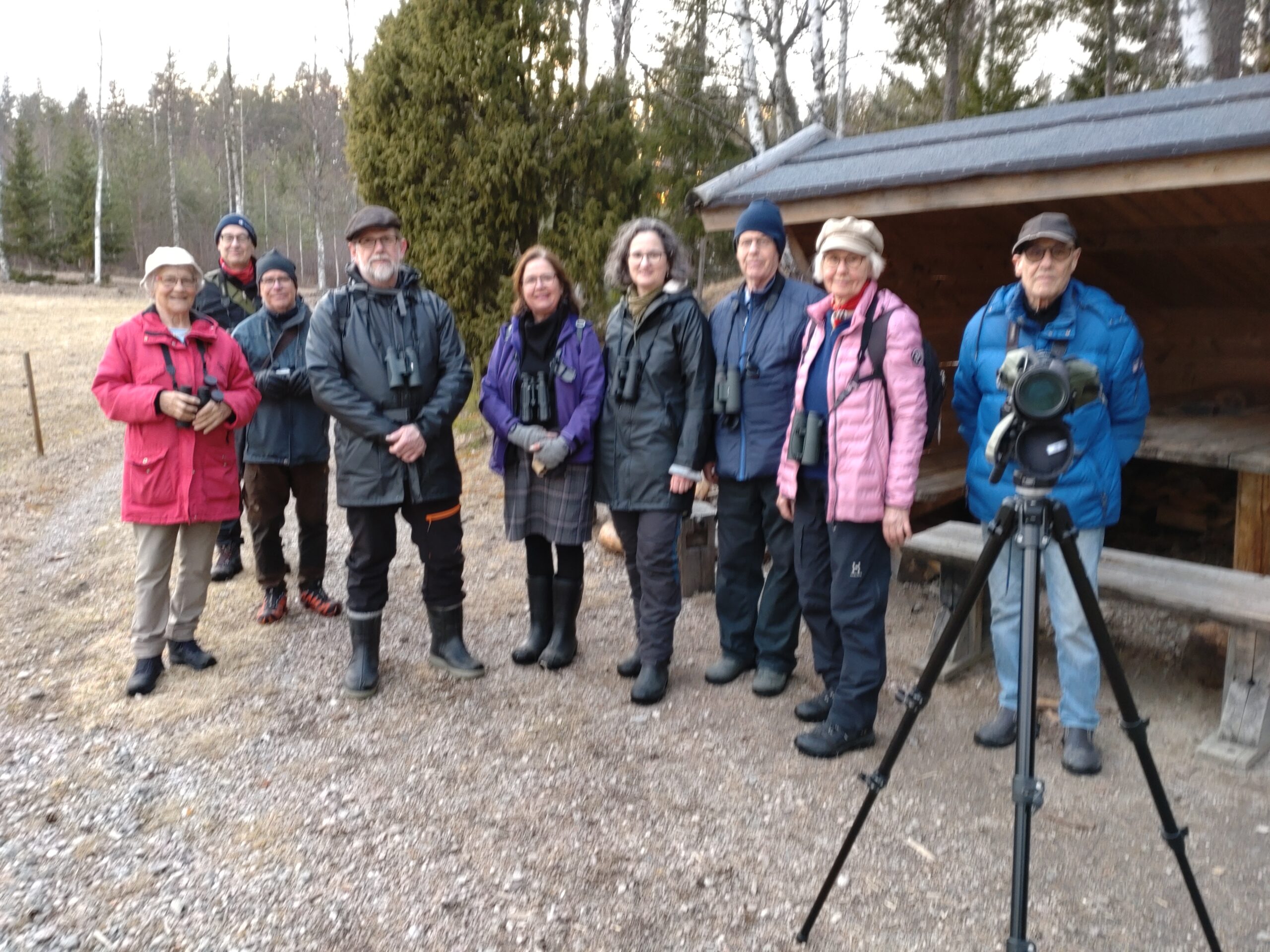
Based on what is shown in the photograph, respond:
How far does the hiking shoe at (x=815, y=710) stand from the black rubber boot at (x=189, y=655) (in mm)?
2769

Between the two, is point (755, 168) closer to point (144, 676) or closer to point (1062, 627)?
point (1062, 627)

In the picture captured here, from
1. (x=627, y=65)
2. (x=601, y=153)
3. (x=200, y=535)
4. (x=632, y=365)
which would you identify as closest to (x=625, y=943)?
(x=632, y=365)

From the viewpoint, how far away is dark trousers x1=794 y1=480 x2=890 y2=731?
3250 millimetres

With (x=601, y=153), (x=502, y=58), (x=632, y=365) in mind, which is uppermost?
(x=502, y=58)

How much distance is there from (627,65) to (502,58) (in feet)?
11.7

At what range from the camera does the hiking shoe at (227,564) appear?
5570 millimetres

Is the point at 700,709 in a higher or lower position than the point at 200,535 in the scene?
lower

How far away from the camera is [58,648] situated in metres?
4.65

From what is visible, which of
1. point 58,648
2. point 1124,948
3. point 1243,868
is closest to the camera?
point 1124,948

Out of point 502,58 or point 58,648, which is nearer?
point 58,648

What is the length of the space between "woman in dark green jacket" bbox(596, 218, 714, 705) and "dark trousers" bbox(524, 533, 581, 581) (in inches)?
13.1

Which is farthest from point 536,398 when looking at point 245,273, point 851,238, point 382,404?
point 245,273

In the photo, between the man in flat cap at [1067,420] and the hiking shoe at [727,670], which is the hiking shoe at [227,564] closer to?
the hiking shoe at [727,670]

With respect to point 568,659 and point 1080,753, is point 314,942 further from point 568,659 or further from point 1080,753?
point 1080,753
